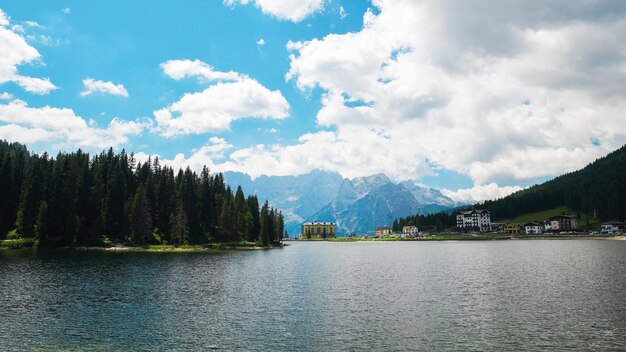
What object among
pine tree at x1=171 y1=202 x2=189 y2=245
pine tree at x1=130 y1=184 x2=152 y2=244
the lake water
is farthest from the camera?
pine tree at x1=171 y1=202 x2=189 y2=245

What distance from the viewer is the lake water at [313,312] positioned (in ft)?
119

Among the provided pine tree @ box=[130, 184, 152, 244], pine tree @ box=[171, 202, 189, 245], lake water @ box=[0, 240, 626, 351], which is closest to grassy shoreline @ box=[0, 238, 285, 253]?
pine tree @ box=[130, 184, 152, 244]

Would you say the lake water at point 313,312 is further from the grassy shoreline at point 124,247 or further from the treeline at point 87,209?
the treeline at point 87,209

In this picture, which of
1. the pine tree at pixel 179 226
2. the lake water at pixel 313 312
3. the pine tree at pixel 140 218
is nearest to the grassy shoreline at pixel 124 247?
the pine tree at pixel 140 218

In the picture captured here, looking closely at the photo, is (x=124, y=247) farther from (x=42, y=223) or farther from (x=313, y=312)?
(x=313, y=312)

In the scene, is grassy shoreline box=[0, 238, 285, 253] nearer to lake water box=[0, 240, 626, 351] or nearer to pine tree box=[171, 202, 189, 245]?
pine tree box=[171, 202, 189, 245]

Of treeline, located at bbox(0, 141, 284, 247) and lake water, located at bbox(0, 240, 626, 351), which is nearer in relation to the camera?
lake water, located at bbox(0, 240, 626, 351)

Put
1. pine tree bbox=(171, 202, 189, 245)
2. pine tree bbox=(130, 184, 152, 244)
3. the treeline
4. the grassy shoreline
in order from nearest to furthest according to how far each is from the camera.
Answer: the grassy shoreline < the treeline < pine tree bbox=(130, 184, 152, 244) < pine tree bbox=(171, 202, 189, 245)

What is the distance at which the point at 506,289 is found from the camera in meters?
63.7

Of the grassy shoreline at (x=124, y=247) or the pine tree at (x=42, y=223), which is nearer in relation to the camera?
the grassy shoreline at (x=124, y=247)

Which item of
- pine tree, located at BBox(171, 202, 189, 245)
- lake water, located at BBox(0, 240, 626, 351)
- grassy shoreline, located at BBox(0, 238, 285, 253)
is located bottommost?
lake water, located at BBox(0, 240, 626, 351)

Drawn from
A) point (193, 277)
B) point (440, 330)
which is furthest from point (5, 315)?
point (440, 330)

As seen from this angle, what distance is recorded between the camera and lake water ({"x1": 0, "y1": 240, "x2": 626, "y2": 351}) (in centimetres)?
3616

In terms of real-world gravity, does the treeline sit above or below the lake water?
above
